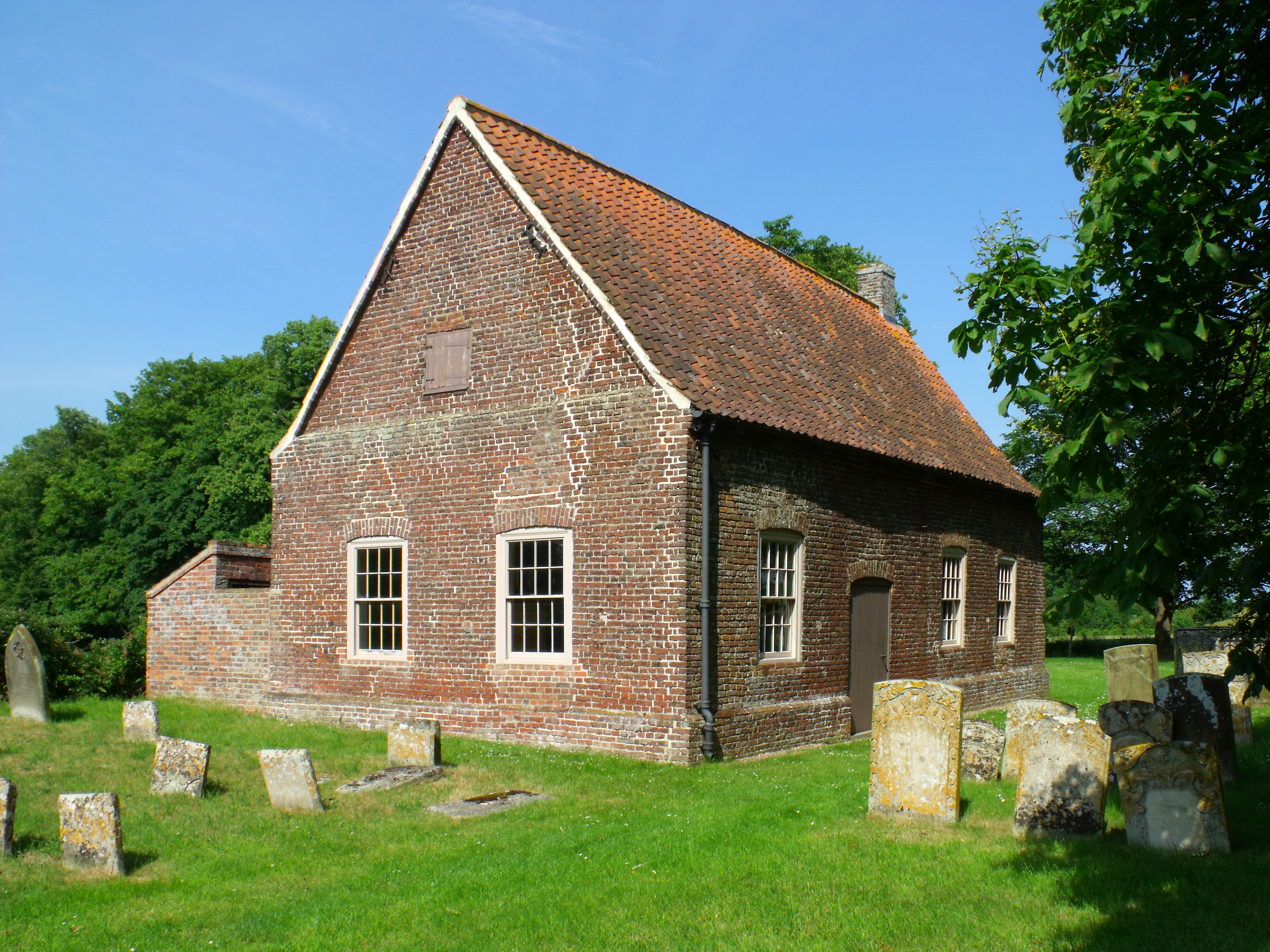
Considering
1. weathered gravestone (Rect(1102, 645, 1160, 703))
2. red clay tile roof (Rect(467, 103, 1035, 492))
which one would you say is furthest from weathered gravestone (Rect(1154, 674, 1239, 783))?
red clay tile roof (Rect(467, 103, 1035, 492))

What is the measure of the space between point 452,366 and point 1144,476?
444 inches

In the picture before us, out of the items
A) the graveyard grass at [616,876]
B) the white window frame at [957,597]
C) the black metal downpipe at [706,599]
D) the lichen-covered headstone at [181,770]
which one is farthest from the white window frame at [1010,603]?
the lichen-covered headstone at [181,770]

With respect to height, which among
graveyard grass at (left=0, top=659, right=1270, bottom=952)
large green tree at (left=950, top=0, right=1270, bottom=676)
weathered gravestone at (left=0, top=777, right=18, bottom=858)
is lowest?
graveyard grass at (left=0, top=659, right=1270, bottom=952)

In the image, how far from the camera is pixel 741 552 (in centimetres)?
1408

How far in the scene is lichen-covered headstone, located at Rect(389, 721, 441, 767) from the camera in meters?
12.4

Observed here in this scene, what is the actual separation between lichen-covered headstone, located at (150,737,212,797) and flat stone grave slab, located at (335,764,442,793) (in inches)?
53.8

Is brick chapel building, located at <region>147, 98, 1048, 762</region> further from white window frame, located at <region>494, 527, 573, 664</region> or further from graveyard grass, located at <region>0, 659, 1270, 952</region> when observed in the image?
graveyard grass, located at <region>0, 659, 1270, 952</region>

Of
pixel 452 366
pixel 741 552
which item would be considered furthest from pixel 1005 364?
pixel 452 366

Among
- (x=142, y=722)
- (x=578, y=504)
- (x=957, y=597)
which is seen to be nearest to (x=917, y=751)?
(x=578, y=504)

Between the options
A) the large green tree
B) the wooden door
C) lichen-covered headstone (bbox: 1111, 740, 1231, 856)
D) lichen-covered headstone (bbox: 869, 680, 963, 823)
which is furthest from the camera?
the wooden door

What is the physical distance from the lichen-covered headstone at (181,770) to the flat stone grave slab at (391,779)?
A: 1.37 meters

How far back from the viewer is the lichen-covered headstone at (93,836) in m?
8.17

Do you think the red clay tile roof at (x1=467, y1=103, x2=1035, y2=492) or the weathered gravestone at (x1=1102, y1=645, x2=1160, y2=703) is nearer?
the weathered gravestone at (x1=1102, y1=645, x2=1160, y2=703)

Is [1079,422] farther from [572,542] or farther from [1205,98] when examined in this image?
[572,542]
